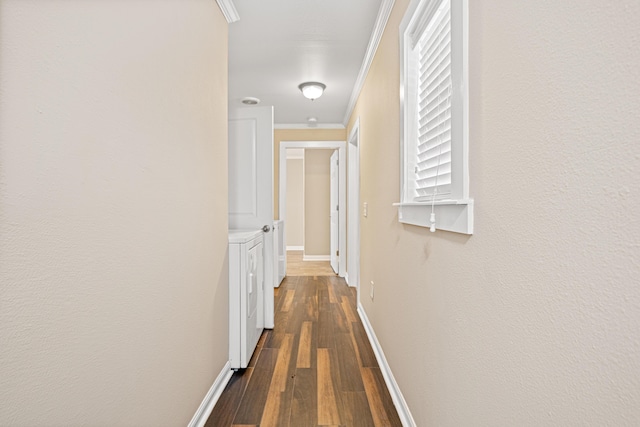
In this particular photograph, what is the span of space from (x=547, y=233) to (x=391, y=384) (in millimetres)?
1688

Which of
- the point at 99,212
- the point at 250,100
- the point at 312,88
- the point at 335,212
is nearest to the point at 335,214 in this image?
the point at 335,212

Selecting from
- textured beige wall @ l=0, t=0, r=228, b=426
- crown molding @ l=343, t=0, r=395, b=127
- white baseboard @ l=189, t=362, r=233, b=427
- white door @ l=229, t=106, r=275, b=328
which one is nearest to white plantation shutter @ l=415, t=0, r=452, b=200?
crown molding @ l=343, t=0, r=395, b=127

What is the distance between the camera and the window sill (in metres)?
1.07

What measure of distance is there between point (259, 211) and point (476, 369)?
7.82ft

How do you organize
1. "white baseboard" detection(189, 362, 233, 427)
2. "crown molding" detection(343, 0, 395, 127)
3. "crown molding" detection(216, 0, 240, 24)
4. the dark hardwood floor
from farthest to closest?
"crown molding" detection(343, 0, 395, 127)
"crown molding" detection(216, 0, 240, 24)
the dark hardwood floor
"white baseboard" detection(189, 362, 233, 427)

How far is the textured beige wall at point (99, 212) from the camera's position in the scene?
717 millimetres

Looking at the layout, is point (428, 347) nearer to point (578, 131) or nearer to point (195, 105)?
point (578, 131)

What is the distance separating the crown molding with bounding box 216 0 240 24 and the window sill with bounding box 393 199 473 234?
154cm

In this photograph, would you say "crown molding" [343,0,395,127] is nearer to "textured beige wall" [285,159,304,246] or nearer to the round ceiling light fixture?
the round ceiling light fixture

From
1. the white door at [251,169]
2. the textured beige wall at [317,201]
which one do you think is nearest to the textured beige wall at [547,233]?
the white door at [251,169]

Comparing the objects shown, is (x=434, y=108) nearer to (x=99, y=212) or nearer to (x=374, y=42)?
(x=99, y=212)

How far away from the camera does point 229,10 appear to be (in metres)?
2.17

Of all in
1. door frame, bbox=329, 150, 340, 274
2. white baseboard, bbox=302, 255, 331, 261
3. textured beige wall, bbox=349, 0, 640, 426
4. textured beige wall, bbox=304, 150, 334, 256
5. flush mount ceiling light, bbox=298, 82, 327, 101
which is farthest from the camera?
white baseboard, bbox=302, 255, 331, 261

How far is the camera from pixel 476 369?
41.3 inches
